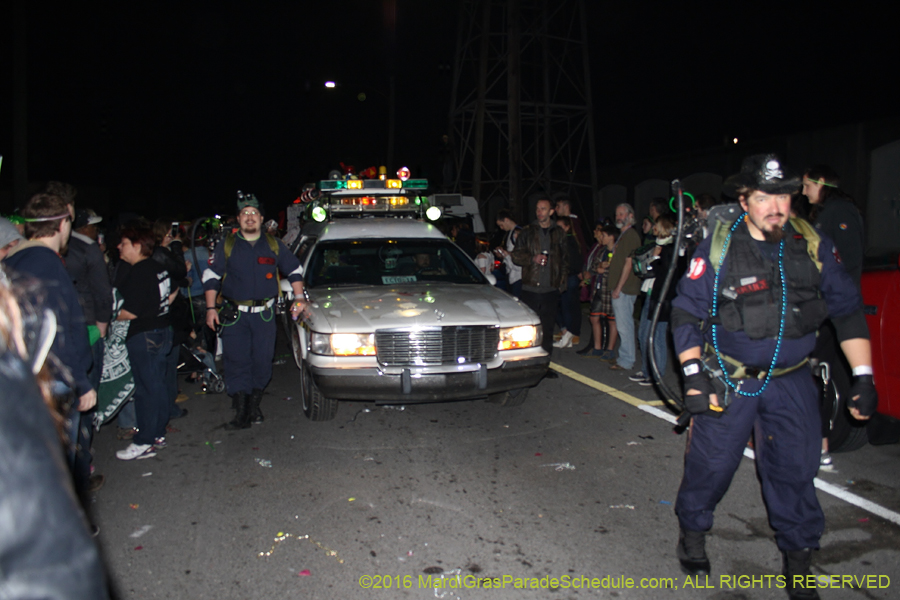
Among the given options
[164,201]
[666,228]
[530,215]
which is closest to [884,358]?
[666,228]

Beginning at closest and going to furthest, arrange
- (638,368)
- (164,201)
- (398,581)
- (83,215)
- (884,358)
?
(398,581) < (884,358) < (83,215) < (638,368) < (164,201)

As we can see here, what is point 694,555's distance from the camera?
3.25 m

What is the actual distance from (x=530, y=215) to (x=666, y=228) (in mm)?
18773

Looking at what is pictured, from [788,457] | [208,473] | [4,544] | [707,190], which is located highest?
[707,190]

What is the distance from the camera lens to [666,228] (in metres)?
6.57

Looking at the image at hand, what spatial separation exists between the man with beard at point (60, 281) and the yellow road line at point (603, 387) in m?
4.74

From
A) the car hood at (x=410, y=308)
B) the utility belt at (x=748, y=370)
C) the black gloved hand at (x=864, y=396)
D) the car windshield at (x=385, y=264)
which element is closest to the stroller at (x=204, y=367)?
the car windshield at (x=385, y=264)

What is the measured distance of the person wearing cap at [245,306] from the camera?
569 centimetres

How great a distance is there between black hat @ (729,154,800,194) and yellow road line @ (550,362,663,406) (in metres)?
3.67

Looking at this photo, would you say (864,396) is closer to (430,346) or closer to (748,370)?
(748,370)

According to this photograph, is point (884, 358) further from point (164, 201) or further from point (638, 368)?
point (164, 201)

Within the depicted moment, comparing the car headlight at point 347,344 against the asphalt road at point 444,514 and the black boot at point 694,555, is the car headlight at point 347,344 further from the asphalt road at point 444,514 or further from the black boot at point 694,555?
the black boot at point 694,555

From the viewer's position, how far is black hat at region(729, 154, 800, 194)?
9.90ft

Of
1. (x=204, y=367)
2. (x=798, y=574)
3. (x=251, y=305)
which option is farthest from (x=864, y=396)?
(x=204, y=367)
